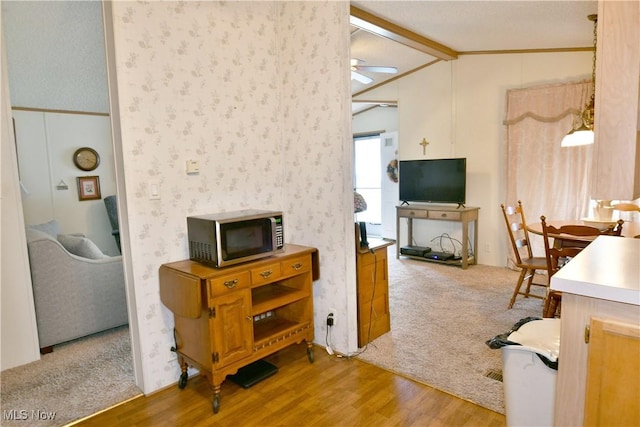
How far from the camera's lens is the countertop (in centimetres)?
125

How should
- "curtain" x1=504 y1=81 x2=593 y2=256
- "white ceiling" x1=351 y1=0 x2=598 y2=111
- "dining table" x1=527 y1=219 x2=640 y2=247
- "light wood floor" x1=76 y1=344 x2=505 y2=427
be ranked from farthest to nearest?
Answer: "curtain" x1=504 y1=81 x2=593 y2=256 < "white ceiling" x1=351 y1=0 x2=598 y2=111 < "dining table" x1=527 y1=219 x2=640 y2=247 < "light wood floor" x1=76 y1=344 x2=505 y2=427

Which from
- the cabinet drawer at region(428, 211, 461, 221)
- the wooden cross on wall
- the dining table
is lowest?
the cabinet drawer at region(428, 211, 461, 221)

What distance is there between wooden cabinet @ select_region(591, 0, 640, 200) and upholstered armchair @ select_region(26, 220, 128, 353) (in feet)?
11.1

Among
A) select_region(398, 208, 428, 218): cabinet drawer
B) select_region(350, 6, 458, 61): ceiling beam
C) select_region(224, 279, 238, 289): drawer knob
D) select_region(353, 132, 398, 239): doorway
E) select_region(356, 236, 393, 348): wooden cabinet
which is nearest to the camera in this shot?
select_region(224, 279, 238, 289): drawer knob

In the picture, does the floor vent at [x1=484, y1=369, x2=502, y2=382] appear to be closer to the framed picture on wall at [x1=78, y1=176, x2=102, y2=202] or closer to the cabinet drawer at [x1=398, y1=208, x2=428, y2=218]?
the cabinet drawer at [x1=398, y1=208, x2=428, y2=218]

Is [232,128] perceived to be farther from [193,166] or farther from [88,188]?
[88,188]

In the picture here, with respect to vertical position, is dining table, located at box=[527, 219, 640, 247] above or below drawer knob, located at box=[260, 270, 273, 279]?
above

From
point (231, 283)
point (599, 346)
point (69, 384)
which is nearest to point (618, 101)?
point (599, 346)

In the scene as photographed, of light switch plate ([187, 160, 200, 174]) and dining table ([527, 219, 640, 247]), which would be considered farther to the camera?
dining table ([527, 219, 640, 247])

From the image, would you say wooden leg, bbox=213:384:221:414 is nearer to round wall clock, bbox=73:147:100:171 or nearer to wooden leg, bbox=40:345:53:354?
wooden leg, bbox=40:345:53:354

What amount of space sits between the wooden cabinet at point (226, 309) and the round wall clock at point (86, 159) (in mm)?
4174

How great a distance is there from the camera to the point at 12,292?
2805 mm

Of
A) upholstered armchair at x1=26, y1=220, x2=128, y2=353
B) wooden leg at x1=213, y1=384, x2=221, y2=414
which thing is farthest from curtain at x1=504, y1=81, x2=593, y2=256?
upholstered armchair at x1=26, y1=220, x2=128, y2=353

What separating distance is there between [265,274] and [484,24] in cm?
315
